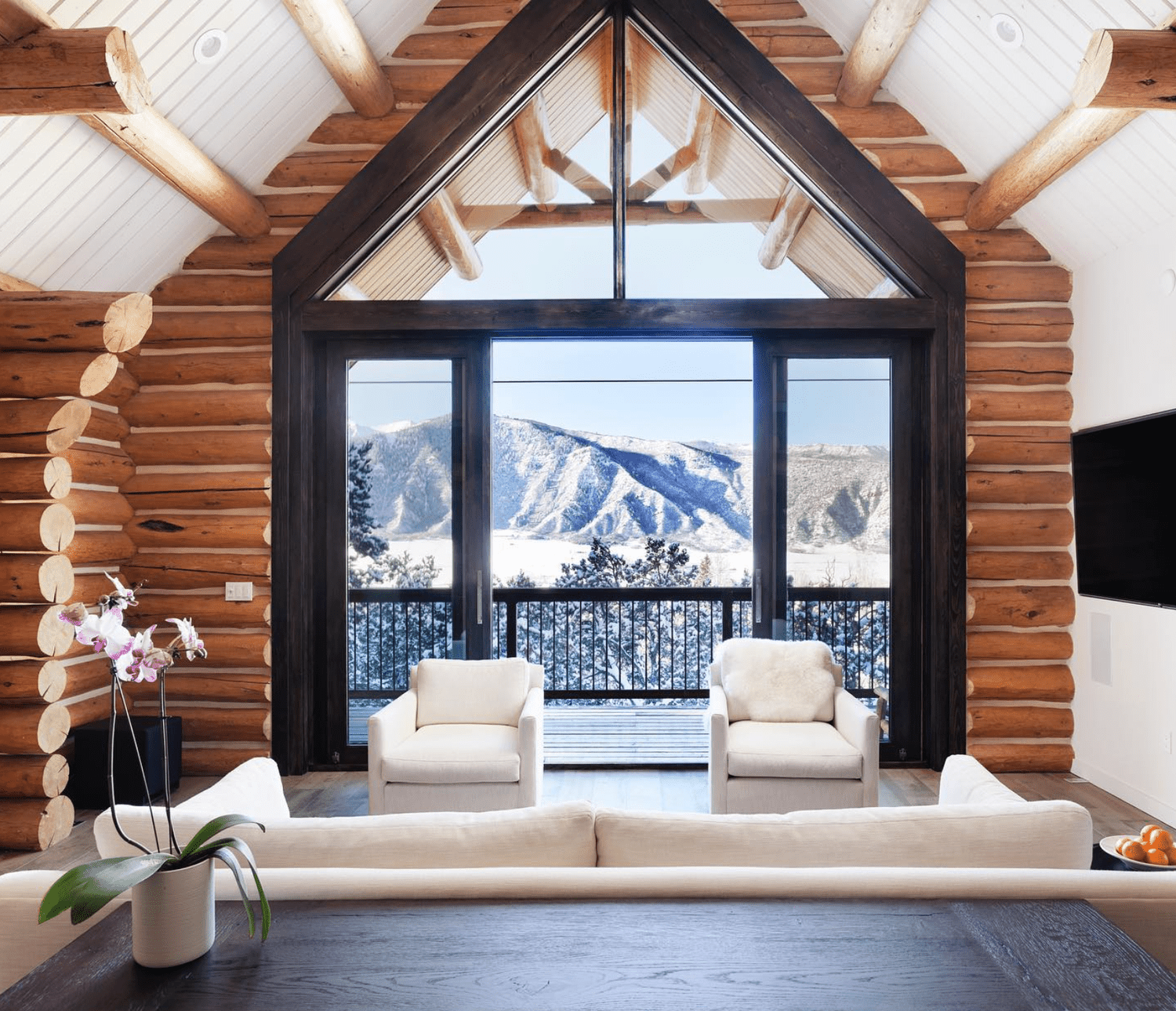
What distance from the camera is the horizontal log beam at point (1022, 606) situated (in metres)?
5.14

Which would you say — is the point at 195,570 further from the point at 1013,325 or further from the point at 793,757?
the point at 1013,325

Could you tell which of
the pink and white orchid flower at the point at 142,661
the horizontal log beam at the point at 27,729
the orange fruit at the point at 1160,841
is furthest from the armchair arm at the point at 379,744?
the orange fruit at the point at 1160,841

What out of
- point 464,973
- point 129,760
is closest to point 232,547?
point 129,760

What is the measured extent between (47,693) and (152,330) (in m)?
2.24

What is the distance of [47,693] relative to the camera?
3.94m

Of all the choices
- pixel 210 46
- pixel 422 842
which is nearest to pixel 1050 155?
pixel 210 46

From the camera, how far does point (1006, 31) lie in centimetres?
409

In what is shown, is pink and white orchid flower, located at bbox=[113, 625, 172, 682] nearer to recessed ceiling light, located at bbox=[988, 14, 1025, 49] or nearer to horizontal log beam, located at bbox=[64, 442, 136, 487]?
horizontal log beam, located at bbox=[64, 442, 136, 487]

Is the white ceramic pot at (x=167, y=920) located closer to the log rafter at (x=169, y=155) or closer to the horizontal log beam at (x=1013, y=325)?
the log rafter at (x=169, y=155)

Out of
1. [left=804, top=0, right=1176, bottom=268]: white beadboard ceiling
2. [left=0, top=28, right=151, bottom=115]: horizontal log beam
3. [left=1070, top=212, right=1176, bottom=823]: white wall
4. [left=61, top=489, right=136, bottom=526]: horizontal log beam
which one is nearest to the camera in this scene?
[left=0, top=28, right=151, bottom=115]: horizontal log beam

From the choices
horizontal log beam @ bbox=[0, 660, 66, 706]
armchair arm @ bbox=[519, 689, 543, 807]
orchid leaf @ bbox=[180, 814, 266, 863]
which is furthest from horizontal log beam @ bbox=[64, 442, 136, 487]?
orchid leaf @ bbox=[180, 814, 266, 863]

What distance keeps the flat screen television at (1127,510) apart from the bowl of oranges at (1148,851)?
4.32 ft

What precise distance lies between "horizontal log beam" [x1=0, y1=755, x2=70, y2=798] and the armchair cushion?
1624 millimetres

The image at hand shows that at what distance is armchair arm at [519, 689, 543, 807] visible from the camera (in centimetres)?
398
